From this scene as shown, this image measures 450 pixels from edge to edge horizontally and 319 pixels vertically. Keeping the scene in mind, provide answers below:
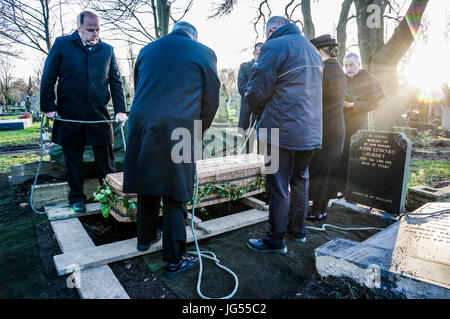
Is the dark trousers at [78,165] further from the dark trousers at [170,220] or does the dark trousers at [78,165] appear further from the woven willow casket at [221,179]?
the dark trousers at [170,220]

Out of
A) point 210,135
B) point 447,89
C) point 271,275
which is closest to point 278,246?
point 271,275

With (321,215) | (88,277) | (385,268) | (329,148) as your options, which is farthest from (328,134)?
(88,277)

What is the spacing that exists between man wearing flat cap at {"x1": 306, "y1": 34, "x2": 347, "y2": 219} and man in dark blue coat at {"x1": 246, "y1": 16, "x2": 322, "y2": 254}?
672 millimetres

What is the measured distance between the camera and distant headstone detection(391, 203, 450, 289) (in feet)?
5.94

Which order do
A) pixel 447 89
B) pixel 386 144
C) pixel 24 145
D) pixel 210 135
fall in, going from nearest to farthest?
pixel 386 144, pixel 210 135, pixel 24 145, pixel 447 89

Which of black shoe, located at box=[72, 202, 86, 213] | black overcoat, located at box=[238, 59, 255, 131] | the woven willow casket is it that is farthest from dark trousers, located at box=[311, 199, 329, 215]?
black shoe, located at box=[72, 202, 86, 213]

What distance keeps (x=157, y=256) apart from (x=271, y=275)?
41.2 inches

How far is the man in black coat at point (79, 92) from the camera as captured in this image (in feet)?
10.3

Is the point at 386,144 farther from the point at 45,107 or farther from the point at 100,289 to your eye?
→ the point at 45,107

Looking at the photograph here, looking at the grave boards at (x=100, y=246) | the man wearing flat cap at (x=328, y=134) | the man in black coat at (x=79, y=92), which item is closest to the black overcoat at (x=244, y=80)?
the grave boards at (x=100, y=246)

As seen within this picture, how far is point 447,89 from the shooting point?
57.4 feet

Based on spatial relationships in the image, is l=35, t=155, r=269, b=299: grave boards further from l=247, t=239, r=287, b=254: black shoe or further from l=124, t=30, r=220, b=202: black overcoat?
l=124, t=30, r=220, b=202: black overcoat

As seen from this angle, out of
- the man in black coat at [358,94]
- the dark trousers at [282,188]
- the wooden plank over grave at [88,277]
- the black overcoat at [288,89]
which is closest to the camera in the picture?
the wooden plank over grave at [88,277]

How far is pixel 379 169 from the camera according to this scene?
3885mm
